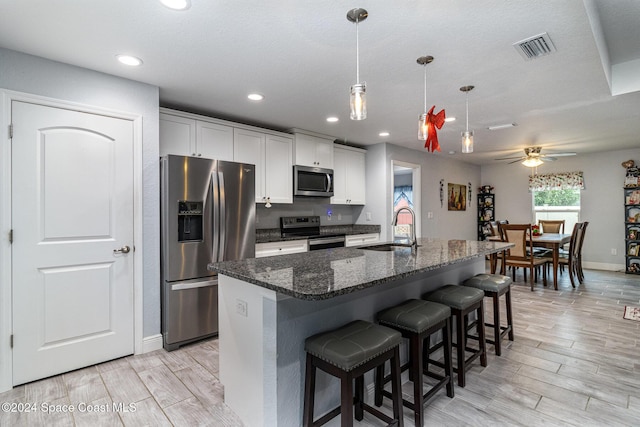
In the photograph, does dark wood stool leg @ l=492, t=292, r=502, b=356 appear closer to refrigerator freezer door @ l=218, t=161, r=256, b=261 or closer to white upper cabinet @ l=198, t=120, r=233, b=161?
refrigerator freezer door @ l=218, t=161, r=256, b=261

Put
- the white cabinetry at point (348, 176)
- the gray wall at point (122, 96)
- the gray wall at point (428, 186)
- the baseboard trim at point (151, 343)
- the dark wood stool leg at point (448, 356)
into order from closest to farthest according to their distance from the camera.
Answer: the dark wood stool leg at point (448, 356) < the gray wall at point (122, 96) < the baseboard trim at point (151, 343) < the white cabinetry at point (348, 176) < the gray wall at point (428, 186)

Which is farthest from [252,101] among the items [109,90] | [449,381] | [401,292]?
[449,381]

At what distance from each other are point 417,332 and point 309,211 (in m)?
3.37

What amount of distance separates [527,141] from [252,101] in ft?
14.7

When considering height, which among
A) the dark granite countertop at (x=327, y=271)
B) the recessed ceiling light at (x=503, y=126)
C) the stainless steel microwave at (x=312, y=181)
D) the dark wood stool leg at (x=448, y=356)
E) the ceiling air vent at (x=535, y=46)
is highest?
the recessed ceiling light at (x=503, y=126)

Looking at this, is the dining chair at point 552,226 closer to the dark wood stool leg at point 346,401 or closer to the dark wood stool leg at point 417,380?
the dark wood stool leg at point 417,380

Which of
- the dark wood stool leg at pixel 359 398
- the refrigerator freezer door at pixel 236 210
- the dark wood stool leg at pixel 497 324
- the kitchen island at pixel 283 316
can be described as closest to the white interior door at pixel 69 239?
the refrigerator freezer door at pixel 236 210

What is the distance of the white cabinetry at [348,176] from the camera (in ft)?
16.5

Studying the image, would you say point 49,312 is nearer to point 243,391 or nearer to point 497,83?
point 243,391

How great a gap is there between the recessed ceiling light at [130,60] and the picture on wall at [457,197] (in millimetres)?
5973

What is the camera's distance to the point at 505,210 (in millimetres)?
7551

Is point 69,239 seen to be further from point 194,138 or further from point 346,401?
point 346,401

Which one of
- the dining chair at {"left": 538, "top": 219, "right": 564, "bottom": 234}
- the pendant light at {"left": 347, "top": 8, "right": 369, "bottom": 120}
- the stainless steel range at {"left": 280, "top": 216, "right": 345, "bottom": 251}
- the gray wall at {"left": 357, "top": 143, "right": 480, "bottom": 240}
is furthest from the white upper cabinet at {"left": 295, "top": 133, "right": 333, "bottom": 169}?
the dining chair at {"left": 538, "top": 219, "right": 564, "bottom": 234}

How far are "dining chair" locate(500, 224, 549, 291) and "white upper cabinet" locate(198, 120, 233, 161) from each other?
4.31m
